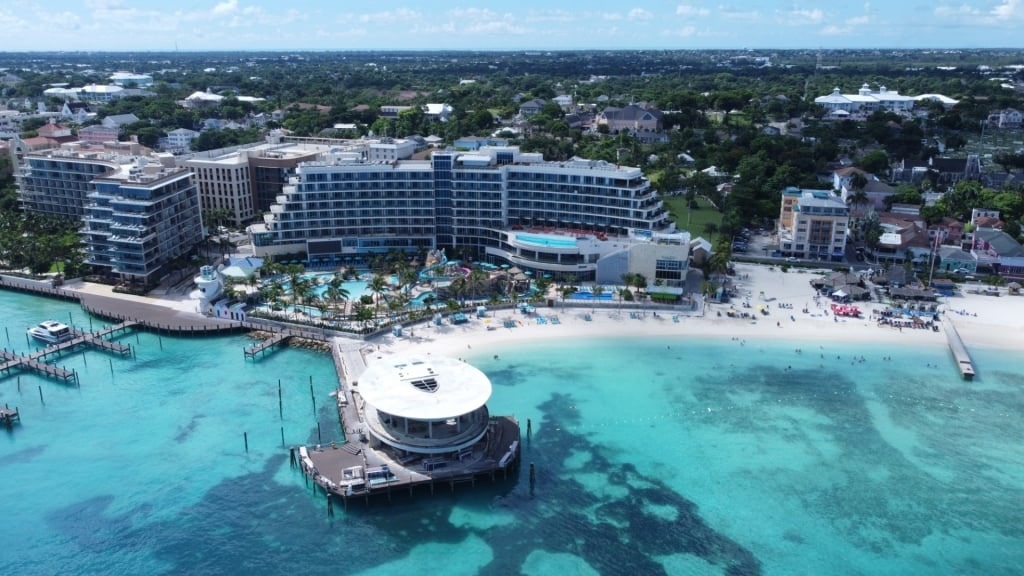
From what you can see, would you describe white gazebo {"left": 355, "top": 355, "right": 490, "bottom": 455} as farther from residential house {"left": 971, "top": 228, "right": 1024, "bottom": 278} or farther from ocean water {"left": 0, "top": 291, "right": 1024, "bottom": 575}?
residential house {"left": 971, "top": 228, "right": 1024, "bottom": 278}

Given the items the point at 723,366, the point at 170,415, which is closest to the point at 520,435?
the point at 723,366

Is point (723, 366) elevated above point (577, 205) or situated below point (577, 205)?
below

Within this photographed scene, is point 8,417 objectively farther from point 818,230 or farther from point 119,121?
point 119,121

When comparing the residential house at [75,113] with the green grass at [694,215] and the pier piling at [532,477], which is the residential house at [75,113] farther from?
the pier piling at [532,477]

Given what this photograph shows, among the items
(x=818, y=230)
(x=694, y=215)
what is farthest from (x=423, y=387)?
(x=694, y=215)

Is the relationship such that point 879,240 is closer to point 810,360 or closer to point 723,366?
point 810,360

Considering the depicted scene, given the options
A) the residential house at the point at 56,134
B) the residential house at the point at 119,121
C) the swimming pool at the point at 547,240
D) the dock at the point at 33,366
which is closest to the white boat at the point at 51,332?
the dock at the point at 33,366
